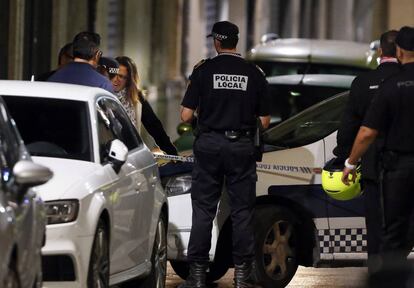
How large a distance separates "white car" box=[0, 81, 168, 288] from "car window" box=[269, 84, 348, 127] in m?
6.69

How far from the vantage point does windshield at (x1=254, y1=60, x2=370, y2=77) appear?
839 inches

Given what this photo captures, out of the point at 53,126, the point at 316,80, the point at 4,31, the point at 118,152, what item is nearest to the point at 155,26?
the point at 4,31

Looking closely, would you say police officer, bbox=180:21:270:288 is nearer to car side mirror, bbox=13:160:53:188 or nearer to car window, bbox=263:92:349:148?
car window, bbox=263:92:349:148

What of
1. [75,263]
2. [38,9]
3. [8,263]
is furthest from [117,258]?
[38,9]

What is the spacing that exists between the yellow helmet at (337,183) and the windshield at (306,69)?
906 centimetres

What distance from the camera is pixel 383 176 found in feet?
36.9

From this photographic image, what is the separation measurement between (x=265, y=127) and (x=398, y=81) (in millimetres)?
1916

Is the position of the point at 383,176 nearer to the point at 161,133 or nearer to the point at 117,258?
the point at 117,258

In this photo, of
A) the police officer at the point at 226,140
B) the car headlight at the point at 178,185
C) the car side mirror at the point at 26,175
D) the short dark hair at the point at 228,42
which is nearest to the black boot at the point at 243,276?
the police officer at the point at 226,140

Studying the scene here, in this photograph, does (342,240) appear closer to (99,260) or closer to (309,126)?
(309,126)

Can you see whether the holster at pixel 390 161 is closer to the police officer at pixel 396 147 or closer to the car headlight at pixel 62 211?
the police officer at pixel 396 147

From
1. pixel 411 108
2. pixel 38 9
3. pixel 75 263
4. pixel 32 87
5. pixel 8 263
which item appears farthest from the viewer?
pixel 38 9

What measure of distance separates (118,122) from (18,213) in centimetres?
337

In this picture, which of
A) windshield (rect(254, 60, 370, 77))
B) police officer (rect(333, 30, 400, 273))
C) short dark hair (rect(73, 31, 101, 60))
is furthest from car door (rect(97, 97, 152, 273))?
windshield (rect(254, 60, 370, 77))
